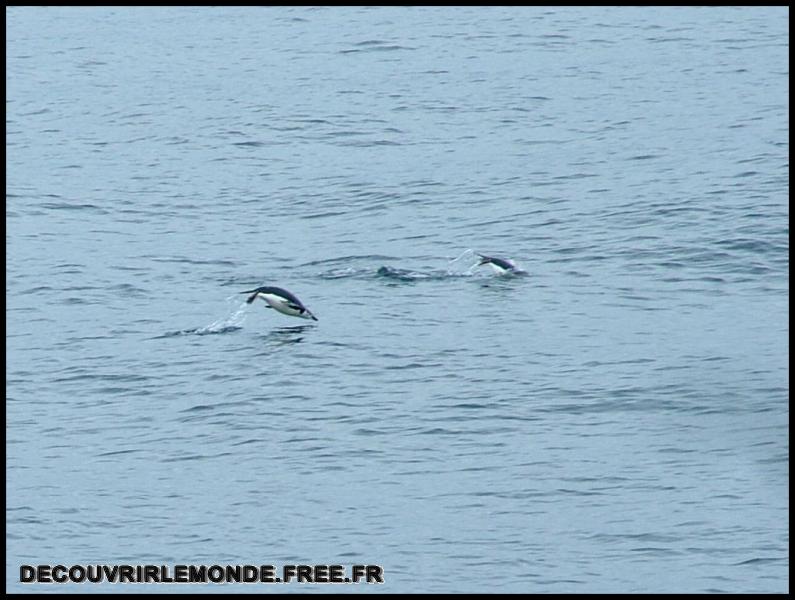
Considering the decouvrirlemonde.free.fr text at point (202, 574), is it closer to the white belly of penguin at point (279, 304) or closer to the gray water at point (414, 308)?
the gray water at point (414, 308)

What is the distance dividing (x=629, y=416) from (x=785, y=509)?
3.39 m

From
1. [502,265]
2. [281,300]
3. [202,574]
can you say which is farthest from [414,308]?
[202,574]

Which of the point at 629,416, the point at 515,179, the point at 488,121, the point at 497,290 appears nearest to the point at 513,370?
the point at 629,416

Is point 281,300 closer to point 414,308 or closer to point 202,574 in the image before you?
point 414,308

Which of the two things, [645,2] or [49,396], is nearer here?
[49,396]

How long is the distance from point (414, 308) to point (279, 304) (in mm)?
2296

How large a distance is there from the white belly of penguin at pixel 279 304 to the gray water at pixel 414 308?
15.2 inches

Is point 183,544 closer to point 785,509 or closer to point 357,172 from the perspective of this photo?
point 785,509

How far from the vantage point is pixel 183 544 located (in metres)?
16.4

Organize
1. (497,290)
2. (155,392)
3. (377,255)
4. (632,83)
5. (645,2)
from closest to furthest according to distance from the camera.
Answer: (155,392) → (497,290) → (377,255) → (632,83) → (645,2)

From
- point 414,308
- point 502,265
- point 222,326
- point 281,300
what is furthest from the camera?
point 502,265

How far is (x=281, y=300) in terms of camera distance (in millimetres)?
23656

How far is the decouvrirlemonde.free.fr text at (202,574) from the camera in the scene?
51.4ft

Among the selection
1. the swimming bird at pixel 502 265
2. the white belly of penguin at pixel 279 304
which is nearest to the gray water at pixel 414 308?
the swimming bird at pixel 502 265
